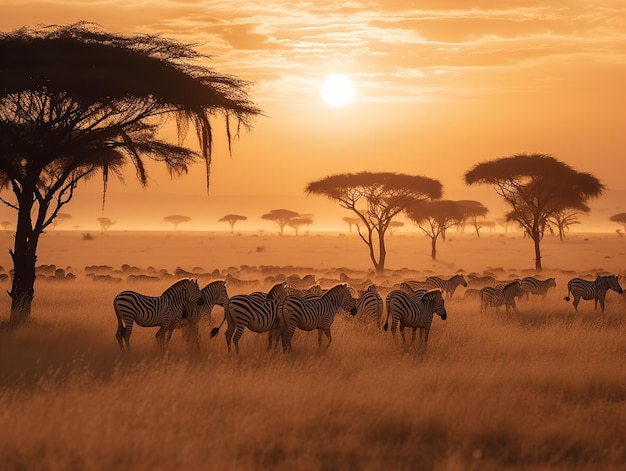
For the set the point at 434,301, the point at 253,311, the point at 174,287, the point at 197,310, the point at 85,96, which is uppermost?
the point at 85,96

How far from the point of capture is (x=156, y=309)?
Answer: 48.6ft

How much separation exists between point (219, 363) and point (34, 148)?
8.25 m

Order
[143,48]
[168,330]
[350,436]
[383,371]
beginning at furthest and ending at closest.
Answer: [143,48]
[168,330]
[383,371]
[350,436]

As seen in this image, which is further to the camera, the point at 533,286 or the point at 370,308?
the point at 533,286

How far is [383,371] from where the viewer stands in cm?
1310

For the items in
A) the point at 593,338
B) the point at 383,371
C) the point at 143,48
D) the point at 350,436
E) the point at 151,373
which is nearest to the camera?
the point at 350,436

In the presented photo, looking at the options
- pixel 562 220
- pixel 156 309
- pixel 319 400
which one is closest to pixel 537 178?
pixel 156 309

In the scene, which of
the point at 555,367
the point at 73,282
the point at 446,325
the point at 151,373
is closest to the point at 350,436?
the point at 151,373

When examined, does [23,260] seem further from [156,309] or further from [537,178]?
[537,178]

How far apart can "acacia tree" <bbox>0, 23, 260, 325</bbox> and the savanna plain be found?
3.75 m

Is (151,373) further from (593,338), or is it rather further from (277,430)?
(593,338)

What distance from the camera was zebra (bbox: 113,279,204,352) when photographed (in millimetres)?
14453

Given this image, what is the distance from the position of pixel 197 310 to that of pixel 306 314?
247 cm

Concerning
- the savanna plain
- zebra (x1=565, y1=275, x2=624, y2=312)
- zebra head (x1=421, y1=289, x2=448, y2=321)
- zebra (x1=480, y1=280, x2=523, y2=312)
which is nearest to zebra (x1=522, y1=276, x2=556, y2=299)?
zebra (x1=565, y1=275, x2=624, y2=312)
